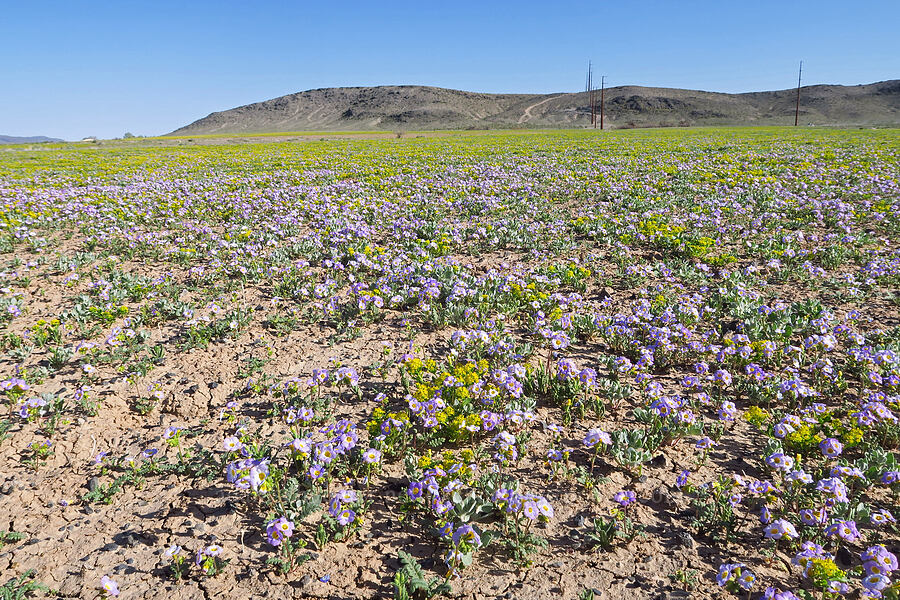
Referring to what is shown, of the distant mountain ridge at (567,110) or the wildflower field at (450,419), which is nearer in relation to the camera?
the wildflower field at (450,419)

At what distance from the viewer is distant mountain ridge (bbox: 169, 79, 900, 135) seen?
131 m

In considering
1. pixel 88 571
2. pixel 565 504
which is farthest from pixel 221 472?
pixel 565 504

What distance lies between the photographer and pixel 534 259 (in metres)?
9.75

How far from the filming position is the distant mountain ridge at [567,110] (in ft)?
429

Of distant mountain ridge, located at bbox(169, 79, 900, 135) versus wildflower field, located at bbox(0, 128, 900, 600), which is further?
distant mountain ridge, located at bbox(169, 79, 900, 135)

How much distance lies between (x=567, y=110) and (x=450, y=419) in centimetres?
16658

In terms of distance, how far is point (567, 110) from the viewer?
154 meters

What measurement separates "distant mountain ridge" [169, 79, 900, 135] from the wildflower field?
11714 cm

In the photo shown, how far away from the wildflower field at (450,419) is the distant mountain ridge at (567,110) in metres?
117

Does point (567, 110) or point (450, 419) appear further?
point (567, 110)

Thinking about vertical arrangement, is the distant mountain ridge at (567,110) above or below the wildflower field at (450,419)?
above

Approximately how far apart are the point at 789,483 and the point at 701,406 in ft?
3.81

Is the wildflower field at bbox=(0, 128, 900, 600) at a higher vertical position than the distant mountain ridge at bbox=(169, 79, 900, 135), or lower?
lower

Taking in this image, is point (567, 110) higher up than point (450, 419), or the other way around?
point (567, 110)
